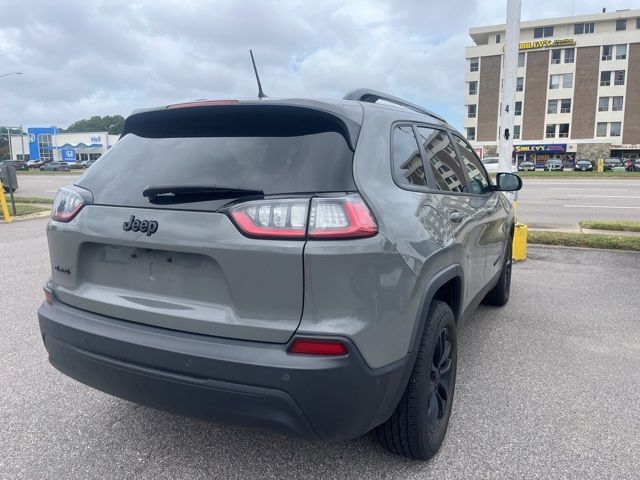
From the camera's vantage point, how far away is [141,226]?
225 cm

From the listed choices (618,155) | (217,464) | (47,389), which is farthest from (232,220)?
(618,155)

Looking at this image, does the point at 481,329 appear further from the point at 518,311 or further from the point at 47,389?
the point at 47,389

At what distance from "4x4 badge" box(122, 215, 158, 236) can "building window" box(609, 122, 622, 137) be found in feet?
233

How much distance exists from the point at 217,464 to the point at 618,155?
7072 centimetres

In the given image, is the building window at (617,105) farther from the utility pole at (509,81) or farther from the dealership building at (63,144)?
the dealership building at (63,144)

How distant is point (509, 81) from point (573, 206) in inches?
350

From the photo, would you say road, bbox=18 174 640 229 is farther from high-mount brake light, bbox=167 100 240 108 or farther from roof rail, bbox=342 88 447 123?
high-mount brake light, bbox=167 100 240 108

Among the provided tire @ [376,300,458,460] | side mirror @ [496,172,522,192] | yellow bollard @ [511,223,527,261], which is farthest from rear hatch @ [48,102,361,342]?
yellow bollard @ [511,223,527,261]

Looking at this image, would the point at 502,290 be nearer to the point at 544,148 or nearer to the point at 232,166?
the point at 232,166

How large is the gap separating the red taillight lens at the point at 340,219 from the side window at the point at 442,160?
100 centimetres

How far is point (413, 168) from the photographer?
2.71 meters

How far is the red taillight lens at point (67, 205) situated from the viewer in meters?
2.52

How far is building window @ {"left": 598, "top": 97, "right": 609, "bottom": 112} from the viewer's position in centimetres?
6250

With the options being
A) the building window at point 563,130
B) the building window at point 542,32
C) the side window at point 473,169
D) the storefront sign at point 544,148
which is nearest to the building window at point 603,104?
the building window at point 563,130
